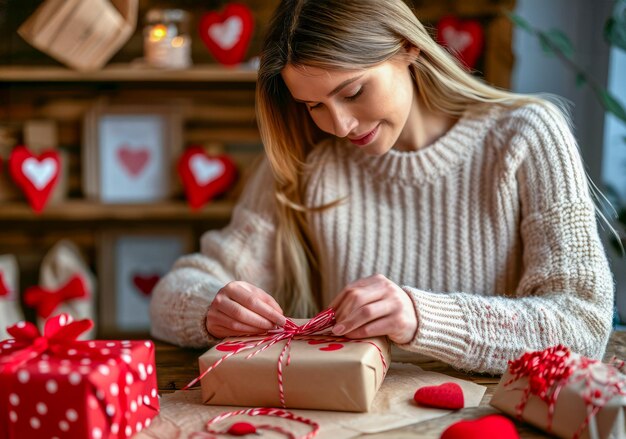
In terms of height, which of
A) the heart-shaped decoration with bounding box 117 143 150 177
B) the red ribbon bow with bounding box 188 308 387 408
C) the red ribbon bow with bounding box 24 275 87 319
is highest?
the heart-shaped decoration with bounding box 117 143 150 177

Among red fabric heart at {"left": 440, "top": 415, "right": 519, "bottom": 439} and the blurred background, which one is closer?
red fabric heart at {"left": 440, "top": 415, "right": 519, "bottom": 439}

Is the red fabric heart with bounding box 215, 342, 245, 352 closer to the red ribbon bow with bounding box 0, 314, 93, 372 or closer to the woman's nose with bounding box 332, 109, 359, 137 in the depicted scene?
the red ribbon bow with bounding box 0, 314, 93, 372

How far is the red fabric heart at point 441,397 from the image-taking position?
1.00 m

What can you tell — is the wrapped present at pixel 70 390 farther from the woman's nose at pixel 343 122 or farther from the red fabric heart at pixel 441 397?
the woman's nose at pixel 343 122

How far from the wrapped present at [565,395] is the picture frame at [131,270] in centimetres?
226

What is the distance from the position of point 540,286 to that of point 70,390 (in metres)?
0.84

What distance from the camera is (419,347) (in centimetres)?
116

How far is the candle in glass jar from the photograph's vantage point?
9.01 feet

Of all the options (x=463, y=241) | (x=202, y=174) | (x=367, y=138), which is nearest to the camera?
(x=367, y=138)

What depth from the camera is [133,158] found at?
9.85 feet

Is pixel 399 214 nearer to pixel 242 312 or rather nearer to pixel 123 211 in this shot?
pixel 242 312

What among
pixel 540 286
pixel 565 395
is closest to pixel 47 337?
pixel 565 395

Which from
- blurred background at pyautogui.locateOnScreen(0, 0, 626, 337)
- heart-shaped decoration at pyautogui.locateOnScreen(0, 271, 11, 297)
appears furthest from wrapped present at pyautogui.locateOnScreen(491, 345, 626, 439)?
heart-shaped decoration at pyautogui.locateOnScreen(0, 271, 11, 297)

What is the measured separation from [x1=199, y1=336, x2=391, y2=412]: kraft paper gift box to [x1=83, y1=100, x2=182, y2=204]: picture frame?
2025mm
